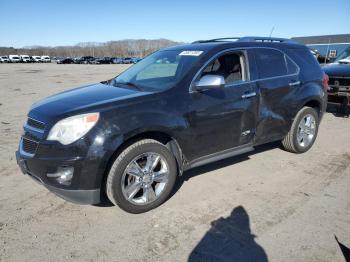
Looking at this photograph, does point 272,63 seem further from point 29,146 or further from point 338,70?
point 338,70

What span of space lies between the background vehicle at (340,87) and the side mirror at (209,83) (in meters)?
5.99

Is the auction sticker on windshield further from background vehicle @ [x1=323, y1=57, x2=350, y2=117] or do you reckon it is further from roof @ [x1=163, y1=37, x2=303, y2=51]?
background vehicle @ [x1=323, y1=57, x2=350, y2=117]

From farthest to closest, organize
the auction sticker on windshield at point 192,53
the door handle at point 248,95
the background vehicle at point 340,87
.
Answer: the background vehicle at point 340,87, the door handle at point 248,95, the auction sticker on windshield at point 192,53

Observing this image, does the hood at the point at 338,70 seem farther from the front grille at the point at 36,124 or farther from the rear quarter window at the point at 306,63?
the front grille at the point at 36,124

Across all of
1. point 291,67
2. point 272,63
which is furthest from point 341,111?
point 272,63

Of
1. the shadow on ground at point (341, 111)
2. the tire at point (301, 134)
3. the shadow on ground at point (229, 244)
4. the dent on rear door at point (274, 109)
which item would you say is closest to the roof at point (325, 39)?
the shadow on ground at point (341, 111)

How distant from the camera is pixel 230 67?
4.67m

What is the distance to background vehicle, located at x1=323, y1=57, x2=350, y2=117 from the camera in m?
8.62

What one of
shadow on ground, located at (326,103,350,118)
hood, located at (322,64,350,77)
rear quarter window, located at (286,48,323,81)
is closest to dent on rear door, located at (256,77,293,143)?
rear quarter window, located at (286,48,323,81)

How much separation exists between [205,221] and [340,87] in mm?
6851

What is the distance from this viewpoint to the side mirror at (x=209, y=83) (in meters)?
3.98

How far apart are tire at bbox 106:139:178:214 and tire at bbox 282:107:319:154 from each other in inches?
101

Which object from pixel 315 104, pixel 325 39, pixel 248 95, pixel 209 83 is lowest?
pixel 315 104

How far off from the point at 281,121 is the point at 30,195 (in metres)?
3.81
